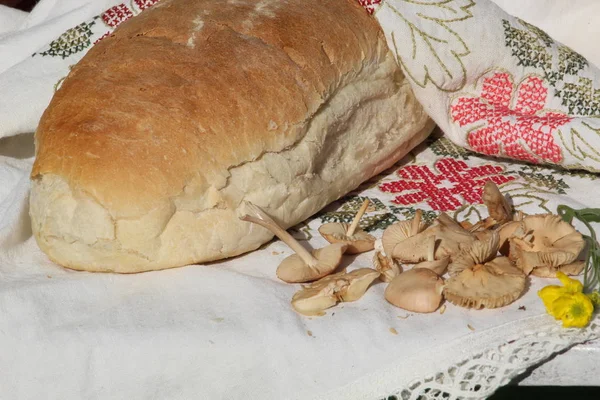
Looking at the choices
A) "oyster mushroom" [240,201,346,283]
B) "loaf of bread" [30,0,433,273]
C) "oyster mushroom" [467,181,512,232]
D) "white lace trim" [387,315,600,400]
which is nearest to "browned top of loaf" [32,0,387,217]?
"loaf of bread" [30,0,433,273]

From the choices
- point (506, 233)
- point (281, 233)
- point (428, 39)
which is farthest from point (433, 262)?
point (428, 39)

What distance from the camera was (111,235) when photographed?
1270 millimetres

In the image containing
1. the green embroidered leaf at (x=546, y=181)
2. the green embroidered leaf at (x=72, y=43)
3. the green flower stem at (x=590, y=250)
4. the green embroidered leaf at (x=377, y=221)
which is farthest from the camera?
the green embroidered leaf at (x=72, y=43)

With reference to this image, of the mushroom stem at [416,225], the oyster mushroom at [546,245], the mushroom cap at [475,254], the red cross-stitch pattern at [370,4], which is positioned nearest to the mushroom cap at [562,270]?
the oyster mushroom at [546,245]

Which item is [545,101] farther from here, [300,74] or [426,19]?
[300,74]

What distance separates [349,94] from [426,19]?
25 centimetres

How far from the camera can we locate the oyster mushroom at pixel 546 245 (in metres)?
1.27

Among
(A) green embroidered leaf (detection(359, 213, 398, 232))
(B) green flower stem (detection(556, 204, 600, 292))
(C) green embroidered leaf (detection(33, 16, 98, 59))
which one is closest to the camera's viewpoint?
(B) green flower stem (detection(556, 204, 600, 292))

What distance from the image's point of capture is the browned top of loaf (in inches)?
50.1

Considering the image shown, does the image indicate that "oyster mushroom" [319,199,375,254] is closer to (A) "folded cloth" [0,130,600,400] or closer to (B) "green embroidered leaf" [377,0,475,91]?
(A) "folded cloth" [0,130,600,400]

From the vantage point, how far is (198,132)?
1.32 meters

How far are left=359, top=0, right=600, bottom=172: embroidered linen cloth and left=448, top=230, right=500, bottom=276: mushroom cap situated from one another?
17.0 inches

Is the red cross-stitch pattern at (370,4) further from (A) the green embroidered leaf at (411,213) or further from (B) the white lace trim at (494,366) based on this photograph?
(B) the white lace trim at (494,366)

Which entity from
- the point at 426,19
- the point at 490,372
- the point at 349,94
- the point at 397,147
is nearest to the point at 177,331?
the point at 490,372
